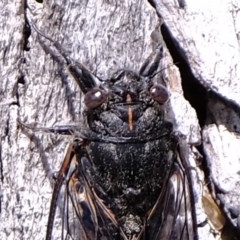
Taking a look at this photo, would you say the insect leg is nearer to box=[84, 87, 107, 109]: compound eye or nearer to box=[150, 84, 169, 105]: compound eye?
box=[84, 87, 107, 109]: compound eye

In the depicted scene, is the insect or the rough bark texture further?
the rough bark texture

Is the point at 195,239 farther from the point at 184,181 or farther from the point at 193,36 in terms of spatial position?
the point at 193,36

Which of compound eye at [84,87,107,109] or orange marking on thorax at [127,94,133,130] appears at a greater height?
compound eye at [84,87,107,109]

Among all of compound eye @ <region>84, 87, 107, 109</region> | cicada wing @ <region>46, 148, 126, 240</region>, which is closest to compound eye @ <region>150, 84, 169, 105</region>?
compound eye @ <region>84, 87, 107, 109</region>

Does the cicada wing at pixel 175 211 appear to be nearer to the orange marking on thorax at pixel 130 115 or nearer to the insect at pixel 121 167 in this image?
the insect at pixel 121 167

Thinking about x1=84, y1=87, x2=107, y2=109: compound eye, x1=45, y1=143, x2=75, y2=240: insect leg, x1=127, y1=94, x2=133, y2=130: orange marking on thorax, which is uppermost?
x1=84, y1=87, x2=107, y2=109: compound eye

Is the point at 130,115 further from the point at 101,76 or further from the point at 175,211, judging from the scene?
the point at 175,211

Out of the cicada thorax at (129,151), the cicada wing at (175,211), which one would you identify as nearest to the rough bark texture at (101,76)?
the cicada wing at (175,211)

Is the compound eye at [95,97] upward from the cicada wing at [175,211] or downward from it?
upward
